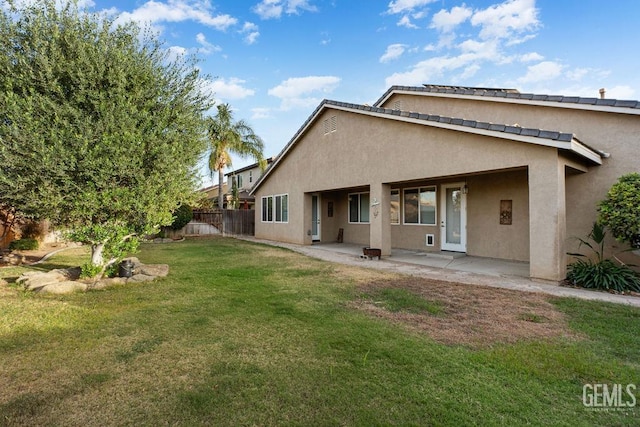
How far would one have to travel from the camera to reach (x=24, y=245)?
1290 cm

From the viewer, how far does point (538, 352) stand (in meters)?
3.76

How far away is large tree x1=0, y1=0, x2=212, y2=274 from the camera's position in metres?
5.84

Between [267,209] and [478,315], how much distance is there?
14.4 m

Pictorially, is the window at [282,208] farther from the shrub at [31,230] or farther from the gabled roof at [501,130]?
the shrub at [31,230]

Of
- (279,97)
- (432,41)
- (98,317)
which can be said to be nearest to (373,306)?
(98,317)

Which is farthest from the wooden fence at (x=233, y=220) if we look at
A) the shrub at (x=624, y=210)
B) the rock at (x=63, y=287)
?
the shrub at (x=624, y=210)

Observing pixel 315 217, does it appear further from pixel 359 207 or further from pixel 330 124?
pixel 330 124

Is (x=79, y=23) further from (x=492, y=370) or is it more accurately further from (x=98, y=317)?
(x=492, y=370)

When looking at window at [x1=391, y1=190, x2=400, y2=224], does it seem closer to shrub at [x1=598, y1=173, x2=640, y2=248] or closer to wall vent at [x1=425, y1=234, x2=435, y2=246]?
wall vent at [x1=425, y1=234, x2=435, y2=246]

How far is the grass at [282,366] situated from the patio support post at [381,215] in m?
5.12

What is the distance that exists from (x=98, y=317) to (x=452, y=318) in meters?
5.54

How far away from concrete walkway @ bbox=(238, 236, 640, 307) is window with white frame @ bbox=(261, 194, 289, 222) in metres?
4.43

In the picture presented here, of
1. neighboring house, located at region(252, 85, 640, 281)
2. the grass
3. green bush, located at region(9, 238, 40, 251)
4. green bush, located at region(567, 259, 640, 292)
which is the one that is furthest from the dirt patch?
green bush, located at region(9, 238, 40, 251)

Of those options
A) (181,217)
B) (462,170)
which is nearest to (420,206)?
(462,170)
